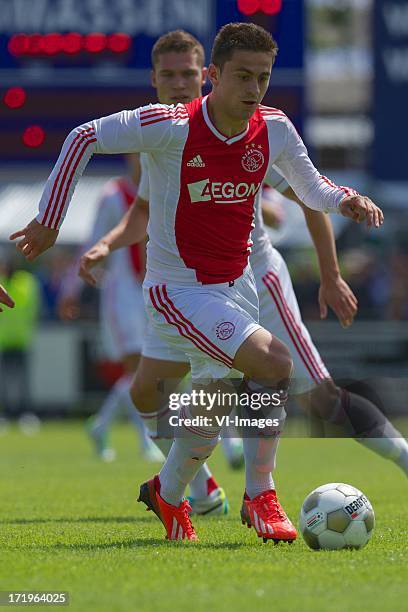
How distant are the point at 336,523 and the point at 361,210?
142 centimetres

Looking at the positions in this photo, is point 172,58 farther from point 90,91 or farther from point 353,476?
point 90,91

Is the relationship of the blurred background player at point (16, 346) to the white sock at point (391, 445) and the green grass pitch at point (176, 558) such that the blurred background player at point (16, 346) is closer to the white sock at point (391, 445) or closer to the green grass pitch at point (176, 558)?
the green grass pitch at point (176, 558)

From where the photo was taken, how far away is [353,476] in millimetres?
10695

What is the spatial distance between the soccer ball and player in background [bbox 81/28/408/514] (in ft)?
3.64

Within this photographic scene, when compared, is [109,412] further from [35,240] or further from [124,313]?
[35,240]

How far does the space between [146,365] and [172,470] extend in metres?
1.05

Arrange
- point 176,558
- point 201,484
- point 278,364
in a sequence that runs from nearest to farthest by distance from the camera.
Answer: point 176,558 < point 278,364 < point 201,484

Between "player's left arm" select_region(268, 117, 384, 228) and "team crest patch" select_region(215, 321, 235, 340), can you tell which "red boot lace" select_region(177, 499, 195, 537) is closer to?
"team crest patch" select_region(215, 321, 235, 340)

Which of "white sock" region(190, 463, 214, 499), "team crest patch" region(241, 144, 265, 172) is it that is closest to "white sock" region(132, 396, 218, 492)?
"white sock" region(190, 463, 214, 499)

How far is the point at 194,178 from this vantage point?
6.08 metres

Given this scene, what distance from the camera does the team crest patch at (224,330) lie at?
5.81 m

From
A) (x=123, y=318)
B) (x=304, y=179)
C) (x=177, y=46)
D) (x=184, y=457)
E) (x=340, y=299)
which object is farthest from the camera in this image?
(x=123, y=318)

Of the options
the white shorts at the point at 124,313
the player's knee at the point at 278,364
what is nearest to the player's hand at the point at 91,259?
the player's knee at the point at 278,364
